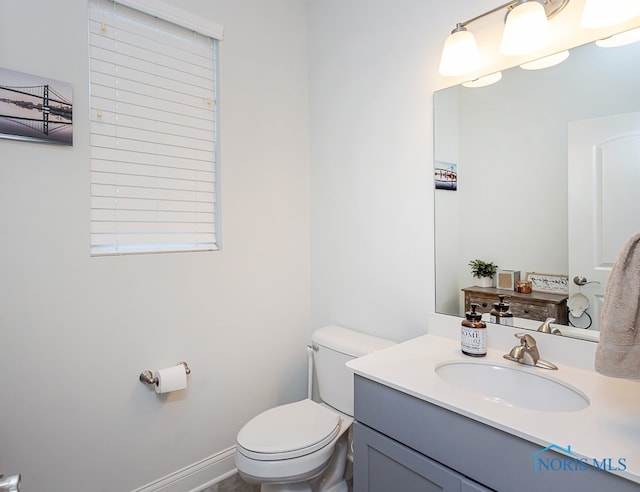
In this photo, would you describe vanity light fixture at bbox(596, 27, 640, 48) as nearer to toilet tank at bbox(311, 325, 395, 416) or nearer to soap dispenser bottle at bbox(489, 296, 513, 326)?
soap dispenser bottle at bbox(489, 296, 513, 326)

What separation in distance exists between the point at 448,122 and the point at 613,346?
3.37ft

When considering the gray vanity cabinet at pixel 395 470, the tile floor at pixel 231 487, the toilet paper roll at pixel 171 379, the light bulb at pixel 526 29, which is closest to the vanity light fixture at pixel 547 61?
the light bulb at pixel 526 29

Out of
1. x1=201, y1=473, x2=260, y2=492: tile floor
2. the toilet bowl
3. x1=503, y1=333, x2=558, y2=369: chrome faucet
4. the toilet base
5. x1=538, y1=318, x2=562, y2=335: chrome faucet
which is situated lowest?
x1=201, y1=473, x2=260, y2=492: tile floor

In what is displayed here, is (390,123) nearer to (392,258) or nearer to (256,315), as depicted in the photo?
(392,258)

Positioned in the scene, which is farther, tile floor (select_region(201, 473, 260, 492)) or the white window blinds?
tile floor (select_region(201, 473, 260, 492))

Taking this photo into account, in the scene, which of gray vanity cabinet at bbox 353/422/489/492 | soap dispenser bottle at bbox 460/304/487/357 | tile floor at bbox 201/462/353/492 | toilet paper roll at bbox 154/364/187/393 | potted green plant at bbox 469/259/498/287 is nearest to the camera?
gray vanity cabinet at bbox 353/422/489/492

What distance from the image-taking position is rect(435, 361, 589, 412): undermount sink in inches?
41.4

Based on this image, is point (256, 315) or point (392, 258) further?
point (256, 315)

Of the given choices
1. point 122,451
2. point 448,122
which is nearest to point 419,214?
point 448,122

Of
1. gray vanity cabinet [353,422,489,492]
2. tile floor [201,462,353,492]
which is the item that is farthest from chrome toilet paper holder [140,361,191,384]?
gray vanity cabinet [353,422,489,492]

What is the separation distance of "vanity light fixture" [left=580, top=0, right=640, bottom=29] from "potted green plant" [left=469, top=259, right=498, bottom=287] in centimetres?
81

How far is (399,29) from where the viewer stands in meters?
1.64

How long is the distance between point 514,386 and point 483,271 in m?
0.43

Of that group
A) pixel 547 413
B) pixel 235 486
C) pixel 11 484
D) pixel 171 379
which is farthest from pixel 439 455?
Answer: pixel 235 486
